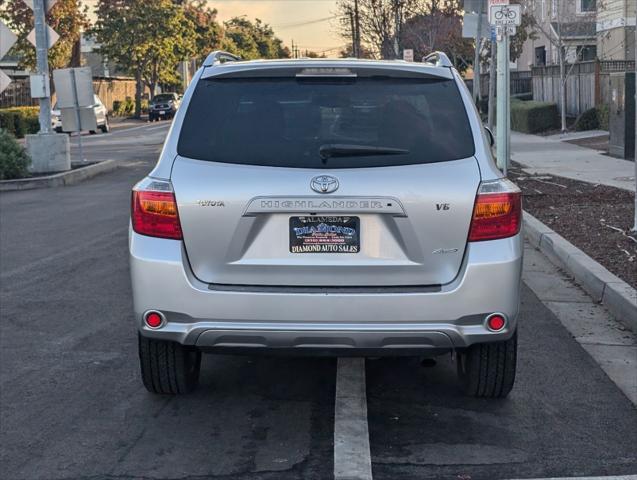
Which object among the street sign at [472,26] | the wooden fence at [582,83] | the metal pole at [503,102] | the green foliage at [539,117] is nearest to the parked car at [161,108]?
the wooden fence at [582,83]

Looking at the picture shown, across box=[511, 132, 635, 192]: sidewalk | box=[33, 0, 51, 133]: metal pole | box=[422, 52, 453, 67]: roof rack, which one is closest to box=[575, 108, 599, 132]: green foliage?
box=[511, 132, 635, 192]: sidewalk

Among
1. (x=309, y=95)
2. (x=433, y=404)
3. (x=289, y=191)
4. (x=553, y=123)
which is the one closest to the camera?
(x=289, y=191)

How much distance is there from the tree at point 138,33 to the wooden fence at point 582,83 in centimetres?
3279

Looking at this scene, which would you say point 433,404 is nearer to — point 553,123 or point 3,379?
point 3,379

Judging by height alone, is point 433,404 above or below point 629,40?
below

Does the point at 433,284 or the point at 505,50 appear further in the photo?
the point at 505,50

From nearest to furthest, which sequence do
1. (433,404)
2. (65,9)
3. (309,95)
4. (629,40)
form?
(309,95) < (433,404) < (629,40) < (65,9)

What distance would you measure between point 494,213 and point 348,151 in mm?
764

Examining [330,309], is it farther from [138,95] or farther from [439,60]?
[138,95]

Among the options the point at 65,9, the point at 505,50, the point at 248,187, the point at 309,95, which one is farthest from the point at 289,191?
the point at 65,9

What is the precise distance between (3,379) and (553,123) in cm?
2967

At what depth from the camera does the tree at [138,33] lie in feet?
212

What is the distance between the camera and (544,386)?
6.00 m

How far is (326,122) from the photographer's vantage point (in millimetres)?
5172
